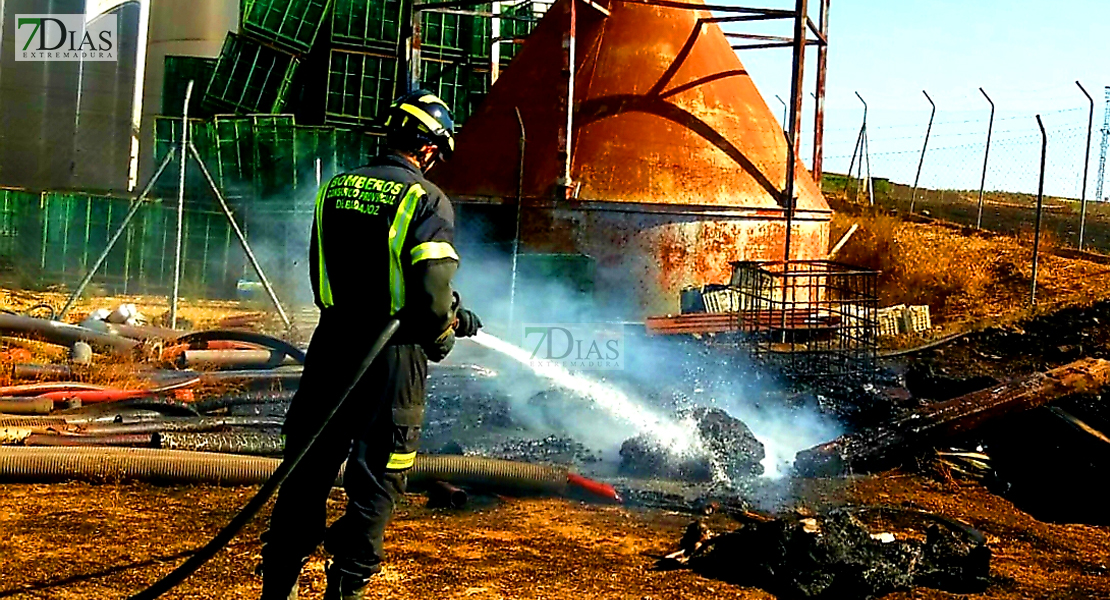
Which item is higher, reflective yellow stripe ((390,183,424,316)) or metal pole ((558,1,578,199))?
metal pole ((558,1,578,199))

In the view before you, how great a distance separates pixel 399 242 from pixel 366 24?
17580mm

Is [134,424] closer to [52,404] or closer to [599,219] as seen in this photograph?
[52,404]

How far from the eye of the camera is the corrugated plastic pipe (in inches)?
219

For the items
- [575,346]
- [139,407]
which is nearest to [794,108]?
[575,346]

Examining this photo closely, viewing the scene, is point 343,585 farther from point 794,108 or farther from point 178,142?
point 178,142

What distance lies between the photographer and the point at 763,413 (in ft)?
28.0

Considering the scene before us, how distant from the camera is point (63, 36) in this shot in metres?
23.0

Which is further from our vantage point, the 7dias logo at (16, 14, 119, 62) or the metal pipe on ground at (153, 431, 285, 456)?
the 7dias logo at (16, 14, 119, 62)

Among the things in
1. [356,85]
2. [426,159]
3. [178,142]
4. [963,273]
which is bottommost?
[963,273]

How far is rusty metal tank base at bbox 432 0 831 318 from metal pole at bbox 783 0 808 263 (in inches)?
10.7

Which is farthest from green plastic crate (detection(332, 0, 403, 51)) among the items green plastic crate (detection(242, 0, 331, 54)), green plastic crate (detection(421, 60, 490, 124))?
green plastic crate (detection(421, 60, 490, 124))

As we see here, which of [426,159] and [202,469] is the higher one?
[426,159]

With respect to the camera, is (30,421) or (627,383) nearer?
(30,421)

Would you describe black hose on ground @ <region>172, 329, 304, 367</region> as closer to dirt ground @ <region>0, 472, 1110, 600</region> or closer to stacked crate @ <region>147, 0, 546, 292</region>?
dirt ground @ <region>0, 472, 1110, 600</region>
